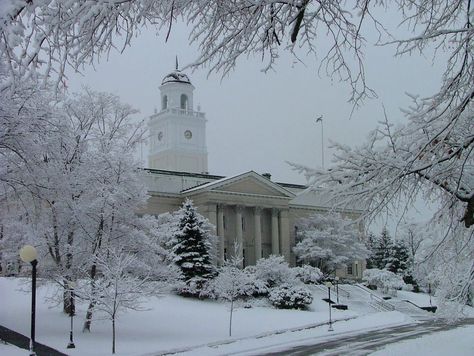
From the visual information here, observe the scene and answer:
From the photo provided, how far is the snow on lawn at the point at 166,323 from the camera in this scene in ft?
90.8

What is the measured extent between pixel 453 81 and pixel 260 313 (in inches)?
1588

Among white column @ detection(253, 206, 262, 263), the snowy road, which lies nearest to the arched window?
white column @ detection(253, 206, 262, 263)

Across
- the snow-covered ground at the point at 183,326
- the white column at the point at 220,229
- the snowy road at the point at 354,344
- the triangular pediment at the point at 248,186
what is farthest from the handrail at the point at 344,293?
the snowy road at the point at 354,344

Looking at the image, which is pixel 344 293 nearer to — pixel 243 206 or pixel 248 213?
pixel 248 213

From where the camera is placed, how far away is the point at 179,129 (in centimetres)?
8550

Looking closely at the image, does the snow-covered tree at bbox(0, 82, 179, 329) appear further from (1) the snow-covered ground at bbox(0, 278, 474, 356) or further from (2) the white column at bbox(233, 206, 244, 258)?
(2) the white column at bbox(233, 206, 244, 258)

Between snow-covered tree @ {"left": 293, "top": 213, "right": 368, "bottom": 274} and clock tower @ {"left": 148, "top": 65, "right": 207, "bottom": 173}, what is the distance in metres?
23.8

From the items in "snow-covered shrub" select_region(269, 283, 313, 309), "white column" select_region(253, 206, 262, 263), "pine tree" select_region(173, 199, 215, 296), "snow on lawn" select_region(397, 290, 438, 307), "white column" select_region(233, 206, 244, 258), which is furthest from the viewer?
"white column" select_region(253, 206, 262, 263)

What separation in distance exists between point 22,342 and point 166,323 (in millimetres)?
13076

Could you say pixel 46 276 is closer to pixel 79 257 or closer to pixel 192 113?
pixel 79 257

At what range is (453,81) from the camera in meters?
6.80

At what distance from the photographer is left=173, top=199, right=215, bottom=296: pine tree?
4900 centimetres

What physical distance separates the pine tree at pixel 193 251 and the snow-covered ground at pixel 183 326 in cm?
159

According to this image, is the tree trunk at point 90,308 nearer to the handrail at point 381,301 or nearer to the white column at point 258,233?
the handrail at point 381,301
